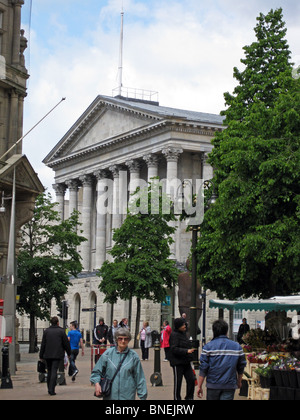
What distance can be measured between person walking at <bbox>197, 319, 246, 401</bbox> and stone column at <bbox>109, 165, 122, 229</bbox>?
66712 mm

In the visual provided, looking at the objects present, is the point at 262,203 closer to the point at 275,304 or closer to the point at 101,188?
the point at 275,304

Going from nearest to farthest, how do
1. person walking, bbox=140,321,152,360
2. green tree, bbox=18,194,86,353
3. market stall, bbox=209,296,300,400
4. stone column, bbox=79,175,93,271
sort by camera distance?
market stall, bbox=209,296,300,400 < person walking, bbox=140,321,152,360 < green tree, bbox=18,194,86,353 < stone column, bbox=79,175,93,271

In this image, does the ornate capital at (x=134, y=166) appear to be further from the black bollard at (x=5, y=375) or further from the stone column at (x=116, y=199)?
the black bollard at (x=5, y=375)

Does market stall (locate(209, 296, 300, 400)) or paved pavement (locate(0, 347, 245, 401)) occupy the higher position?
market stall (locate(209, 296, 300, 400))

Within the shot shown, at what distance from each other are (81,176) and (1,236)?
59258 mm

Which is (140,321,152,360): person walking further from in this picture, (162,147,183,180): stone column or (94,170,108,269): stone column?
(94,170,108,269): stone column

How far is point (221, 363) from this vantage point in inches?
452

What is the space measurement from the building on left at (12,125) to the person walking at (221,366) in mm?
17743

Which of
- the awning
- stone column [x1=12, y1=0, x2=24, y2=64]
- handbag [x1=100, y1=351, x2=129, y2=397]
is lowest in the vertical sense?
handbag [x1=100, y1=351, x2=129, y2=397]

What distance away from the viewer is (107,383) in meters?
9.99

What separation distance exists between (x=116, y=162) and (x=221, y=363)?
7103cm

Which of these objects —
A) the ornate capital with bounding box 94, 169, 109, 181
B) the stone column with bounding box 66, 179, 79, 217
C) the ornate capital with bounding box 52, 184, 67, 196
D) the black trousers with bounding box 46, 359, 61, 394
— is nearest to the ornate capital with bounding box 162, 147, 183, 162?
the ornate capital with bounding box 94, 169, 109, 181

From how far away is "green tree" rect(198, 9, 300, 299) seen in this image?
29.1 m
